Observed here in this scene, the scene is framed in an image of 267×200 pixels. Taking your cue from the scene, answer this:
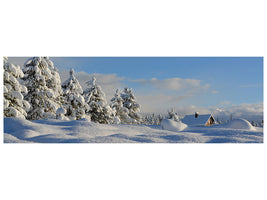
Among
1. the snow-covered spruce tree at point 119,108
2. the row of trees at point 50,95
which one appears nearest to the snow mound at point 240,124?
the row of trees at point 50,95

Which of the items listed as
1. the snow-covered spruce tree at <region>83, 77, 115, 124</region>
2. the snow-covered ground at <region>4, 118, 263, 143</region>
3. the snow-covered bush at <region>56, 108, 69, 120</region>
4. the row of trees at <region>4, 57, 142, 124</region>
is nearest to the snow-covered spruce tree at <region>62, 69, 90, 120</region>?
the row of trees at <region>4, 57, 142, 124</region>

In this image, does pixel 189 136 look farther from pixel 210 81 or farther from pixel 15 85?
pixel 15 85

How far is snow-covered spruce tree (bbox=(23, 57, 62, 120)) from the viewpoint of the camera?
598 inches

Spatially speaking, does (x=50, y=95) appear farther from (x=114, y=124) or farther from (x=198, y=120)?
(x=198, y=120)

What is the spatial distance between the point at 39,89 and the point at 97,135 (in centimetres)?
969

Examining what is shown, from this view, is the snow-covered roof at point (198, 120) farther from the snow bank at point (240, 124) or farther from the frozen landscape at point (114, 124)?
the snow bank at point (240, 124)

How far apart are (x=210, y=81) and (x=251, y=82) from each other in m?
1.49

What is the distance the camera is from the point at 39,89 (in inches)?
610

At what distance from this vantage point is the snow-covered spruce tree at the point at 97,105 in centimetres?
1900

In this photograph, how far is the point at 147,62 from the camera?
30.0 ft
